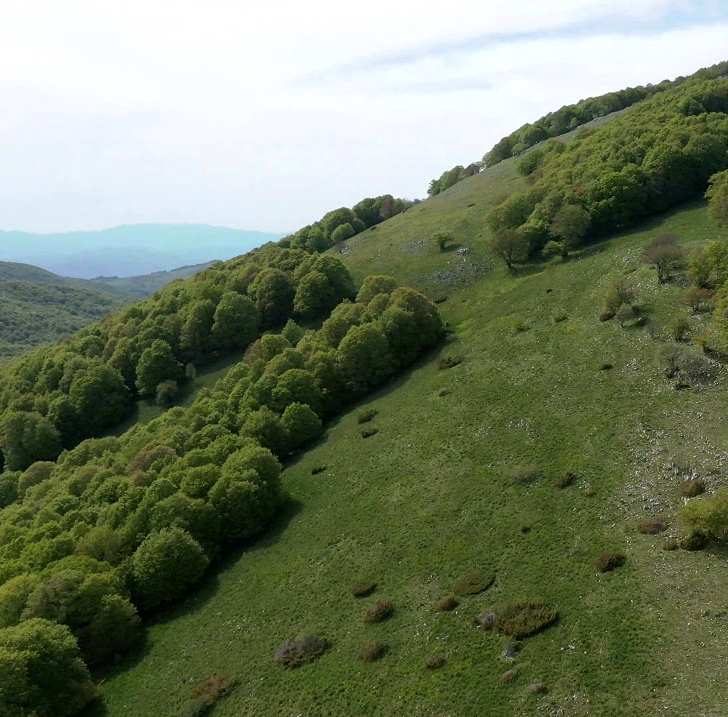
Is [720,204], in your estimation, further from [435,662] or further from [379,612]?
[435,662]

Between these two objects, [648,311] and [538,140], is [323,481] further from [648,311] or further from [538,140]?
[538,140]

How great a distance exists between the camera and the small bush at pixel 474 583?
42312 mm

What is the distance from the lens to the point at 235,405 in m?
85.6

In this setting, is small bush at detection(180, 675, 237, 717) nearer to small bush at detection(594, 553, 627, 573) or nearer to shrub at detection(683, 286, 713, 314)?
small bush at detection(594, 553, 627, 573)

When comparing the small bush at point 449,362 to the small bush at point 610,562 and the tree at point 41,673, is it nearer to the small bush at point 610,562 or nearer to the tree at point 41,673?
the small bush at point 610,562

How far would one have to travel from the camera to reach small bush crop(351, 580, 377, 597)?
46.9 meters

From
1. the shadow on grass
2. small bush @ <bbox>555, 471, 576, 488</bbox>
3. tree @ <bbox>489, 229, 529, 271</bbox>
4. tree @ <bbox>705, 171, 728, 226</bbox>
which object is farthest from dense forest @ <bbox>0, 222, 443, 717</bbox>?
tree @ <bbox>705, 171, 728, 226</bbox>

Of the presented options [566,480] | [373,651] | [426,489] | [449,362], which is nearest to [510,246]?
[449,362]

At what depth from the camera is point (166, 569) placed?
187 feet

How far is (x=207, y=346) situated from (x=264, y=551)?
6424 centimetres

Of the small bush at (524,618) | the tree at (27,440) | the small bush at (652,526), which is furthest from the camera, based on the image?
the tree at (27,440)

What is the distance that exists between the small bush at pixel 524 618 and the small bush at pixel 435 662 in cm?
402

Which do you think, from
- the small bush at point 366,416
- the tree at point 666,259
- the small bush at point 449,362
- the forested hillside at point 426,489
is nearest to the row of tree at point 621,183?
→ the forested hillside at point 426,489

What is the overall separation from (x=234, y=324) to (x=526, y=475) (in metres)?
73.9
